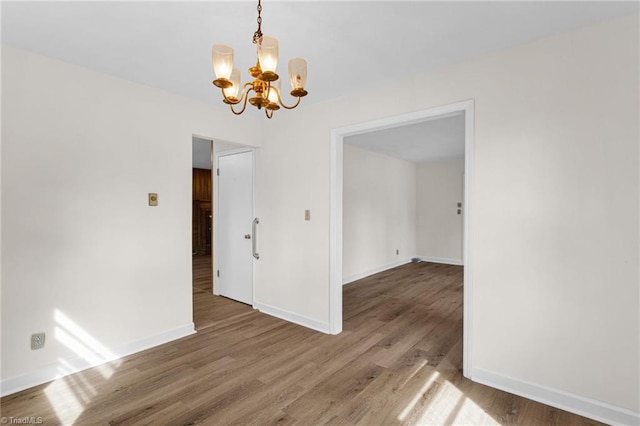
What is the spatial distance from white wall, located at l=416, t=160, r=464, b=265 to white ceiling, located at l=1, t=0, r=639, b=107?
545 cm

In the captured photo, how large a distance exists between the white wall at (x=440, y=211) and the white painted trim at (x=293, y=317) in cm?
508

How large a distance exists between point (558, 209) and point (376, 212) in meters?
4.36

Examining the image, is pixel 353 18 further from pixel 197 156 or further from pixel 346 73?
pixel 197 156

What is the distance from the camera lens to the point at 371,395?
2.26 metres

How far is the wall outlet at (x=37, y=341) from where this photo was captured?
7.77ft

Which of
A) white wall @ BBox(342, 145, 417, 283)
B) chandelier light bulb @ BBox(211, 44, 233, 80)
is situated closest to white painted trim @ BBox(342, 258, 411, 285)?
white wall @ BBox(342, 145, 417, 283)

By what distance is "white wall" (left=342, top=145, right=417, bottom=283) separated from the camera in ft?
18.8

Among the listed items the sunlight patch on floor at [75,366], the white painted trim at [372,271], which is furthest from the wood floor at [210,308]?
the white painted trim at [372,271]

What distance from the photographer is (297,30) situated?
207 centimetres

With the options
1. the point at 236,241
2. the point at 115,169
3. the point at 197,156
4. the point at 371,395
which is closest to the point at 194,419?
the point at 371,395

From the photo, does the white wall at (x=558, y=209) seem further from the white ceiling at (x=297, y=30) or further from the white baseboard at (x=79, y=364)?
the white baseboard at (x=79, y=364)

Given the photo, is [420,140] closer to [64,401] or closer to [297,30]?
[297,30]

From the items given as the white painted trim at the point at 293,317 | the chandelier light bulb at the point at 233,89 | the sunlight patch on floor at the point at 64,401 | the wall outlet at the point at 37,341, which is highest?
the chandelier light bulb at the point at 233,89

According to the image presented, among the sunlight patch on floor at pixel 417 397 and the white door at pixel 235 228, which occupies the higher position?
the white door at pixel 235 228
